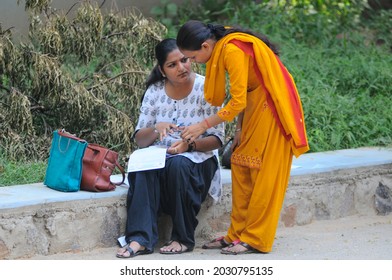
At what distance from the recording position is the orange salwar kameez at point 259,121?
4.89 meters

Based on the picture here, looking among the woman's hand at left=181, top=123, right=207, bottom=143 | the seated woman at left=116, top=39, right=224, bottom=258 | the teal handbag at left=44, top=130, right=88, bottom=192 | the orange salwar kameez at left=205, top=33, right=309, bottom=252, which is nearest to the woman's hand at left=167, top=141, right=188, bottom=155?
the seated woman at left=116, top=39, right=224, bottom=258

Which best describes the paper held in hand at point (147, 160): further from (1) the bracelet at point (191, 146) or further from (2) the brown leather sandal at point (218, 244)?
(2) the brown leather sandal at point (218, 244)

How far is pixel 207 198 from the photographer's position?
5.45 metres

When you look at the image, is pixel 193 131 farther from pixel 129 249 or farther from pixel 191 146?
pixel 129 249

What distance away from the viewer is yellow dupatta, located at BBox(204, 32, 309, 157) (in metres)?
4.92

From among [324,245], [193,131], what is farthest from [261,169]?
[324,245]

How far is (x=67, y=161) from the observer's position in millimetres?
5094

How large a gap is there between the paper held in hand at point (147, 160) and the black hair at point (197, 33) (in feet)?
2.05

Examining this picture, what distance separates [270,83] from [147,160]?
82cm

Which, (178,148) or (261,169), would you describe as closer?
(261,169)

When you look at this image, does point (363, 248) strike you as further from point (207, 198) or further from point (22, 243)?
point (22, 243)

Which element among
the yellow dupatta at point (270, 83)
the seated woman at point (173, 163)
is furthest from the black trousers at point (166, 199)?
the yellow dupatta at point (270, 83)
